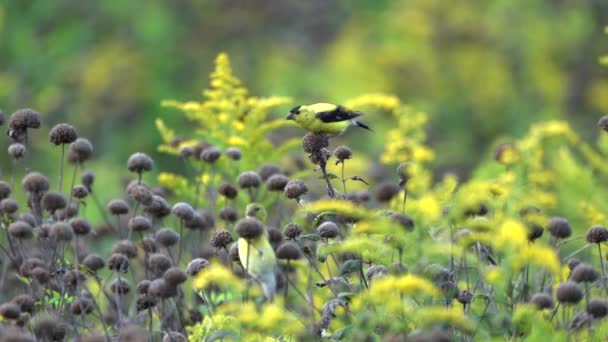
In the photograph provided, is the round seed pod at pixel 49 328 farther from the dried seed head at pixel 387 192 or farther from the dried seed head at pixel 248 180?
the dried seed head at pixel 387 192

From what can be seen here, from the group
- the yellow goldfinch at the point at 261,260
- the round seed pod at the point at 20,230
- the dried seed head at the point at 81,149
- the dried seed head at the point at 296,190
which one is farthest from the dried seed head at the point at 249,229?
the dried seed head at the point at 81,149

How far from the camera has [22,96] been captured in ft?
36.5

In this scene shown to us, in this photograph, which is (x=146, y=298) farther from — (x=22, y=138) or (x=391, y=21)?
(x=391, y=21)

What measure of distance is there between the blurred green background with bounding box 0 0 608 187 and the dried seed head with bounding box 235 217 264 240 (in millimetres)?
6750

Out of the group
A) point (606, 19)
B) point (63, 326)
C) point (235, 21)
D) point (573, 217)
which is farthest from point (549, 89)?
point (63, 326)

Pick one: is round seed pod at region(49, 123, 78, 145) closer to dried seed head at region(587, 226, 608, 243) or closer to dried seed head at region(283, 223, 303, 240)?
dried seed head at region(283, 223, 303, 240)

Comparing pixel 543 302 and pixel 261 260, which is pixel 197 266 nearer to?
pixel 261 260

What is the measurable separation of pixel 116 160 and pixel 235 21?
3.18m

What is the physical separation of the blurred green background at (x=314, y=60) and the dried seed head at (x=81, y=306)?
637 centimetres

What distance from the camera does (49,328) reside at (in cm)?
264

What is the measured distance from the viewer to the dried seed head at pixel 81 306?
2999 millimetres

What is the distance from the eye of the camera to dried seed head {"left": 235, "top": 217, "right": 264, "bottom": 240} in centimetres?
280

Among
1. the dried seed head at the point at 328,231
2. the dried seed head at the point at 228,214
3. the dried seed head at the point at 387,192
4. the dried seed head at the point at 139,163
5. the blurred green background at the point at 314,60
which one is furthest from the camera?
the blurred green background at the point at 314,60

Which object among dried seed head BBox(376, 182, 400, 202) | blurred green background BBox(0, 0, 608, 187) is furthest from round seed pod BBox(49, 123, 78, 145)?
blurred green background BBox(0, 0, 608, 187)
